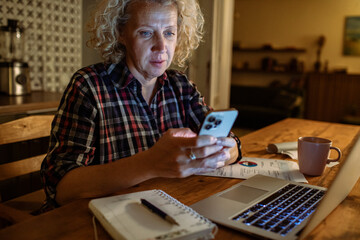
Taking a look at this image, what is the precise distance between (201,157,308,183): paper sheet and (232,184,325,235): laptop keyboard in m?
0.15

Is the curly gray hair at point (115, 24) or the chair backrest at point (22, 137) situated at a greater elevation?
the curly gray hair at point (115, 24)

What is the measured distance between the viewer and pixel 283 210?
0.76 metres

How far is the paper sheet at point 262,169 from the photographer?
1.05 meters

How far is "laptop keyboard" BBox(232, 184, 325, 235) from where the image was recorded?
690mm

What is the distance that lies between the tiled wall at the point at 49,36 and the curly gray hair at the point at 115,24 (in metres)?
1.28

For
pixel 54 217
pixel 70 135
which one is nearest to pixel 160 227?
pixel 54 217

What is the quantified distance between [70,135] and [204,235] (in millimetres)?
538

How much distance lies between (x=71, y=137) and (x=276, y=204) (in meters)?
0.59

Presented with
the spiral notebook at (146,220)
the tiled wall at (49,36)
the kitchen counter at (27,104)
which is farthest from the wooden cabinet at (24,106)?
the spiral notebook at (146,220)

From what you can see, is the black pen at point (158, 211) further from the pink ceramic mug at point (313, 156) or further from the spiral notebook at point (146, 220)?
the pink ceramic mug at point (313, 156)

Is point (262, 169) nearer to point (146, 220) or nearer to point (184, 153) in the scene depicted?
point (184, 153)

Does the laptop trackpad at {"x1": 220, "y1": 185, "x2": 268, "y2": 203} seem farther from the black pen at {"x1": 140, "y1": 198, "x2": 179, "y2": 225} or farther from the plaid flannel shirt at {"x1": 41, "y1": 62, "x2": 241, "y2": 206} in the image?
the plaid flannel shirt at {"x1": 41, "y1": 62, "x2": 241, "y2": 206}

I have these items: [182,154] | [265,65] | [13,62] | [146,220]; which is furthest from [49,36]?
[265,65]

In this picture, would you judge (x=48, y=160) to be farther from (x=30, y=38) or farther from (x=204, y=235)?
(x=30, y=38)
